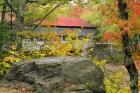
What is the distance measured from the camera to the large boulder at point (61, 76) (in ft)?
40.7

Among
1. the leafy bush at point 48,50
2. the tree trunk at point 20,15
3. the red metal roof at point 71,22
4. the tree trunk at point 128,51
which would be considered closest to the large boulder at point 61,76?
the tree trunk at point 128,51

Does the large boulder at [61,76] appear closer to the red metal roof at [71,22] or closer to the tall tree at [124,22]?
the tall tree at [124,22]

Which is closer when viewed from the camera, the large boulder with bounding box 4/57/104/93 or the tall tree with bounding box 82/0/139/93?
the large boulder with bounding box 4/57/104/93

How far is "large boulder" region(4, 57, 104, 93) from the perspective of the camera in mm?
12391

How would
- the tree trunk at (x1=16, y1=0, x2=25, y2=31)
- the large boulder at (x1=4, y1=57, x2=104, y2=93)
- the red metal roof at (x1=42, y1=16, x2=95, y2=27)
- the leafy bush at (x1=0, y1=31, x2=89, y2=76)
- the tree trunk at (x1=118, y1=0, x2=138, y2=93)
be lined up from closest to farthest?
the large boulder at (x1=4, y1=57, x2=104, y2=93), the tree trunk at (x1=118, y1=0, x2=138, y2=93), the leafy bush at (x1=0, y1=31, x2=89, y2=76), the tree trunk at (x1=16, y1=0, x2=25, y2=31), the red metal roof at (x1=42, y1=16, x2=95, y2=27)

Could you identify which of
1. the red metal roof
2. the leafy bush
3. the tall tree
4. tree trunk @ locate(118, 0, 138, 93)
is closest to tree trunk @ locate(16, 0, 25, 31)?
the leafy bush

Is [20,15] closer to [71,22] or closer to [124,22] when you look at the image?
[124,22]

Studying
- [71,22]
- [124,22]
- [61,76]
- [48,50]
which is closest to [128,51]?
[124,22]

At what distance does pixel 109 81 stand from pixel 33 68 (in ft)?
13.5

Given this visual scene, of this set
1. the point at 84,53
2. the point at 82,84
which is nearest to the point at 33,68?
the point at 82,84

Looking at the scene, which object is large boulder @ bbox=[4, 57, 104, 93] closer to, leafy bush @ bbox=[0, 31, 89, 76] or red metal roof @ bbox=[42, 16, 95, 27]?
leafy bush @ bbox=[0, 31, 89, 76]

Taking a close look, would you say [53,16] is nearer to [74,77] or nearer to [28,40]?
[28,40]

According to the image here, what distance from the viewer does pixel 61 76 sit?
12617mm

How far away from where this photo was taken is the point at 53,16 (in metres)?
24.7
